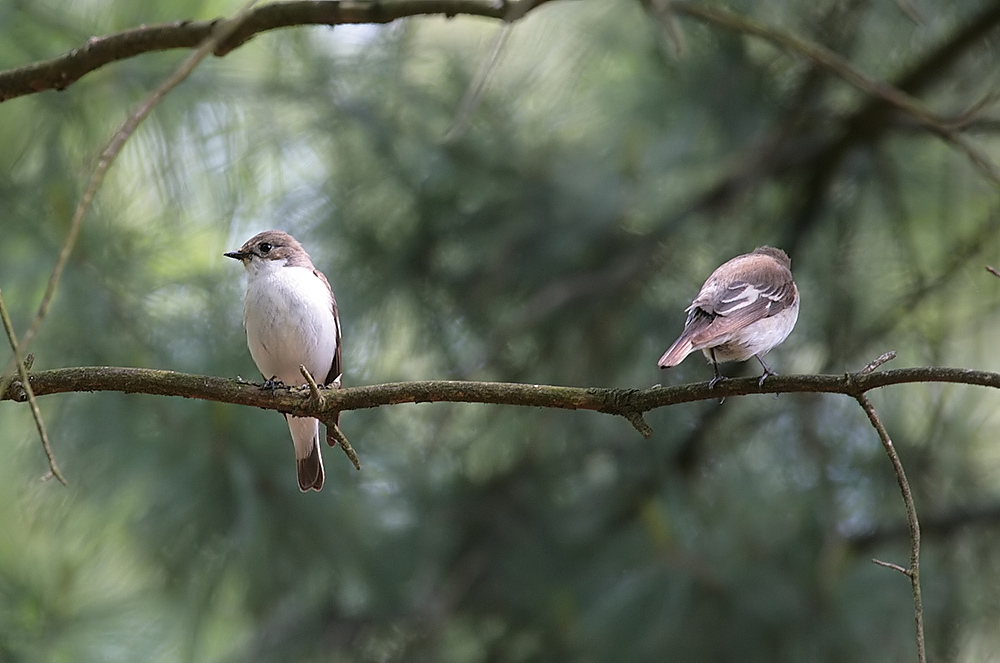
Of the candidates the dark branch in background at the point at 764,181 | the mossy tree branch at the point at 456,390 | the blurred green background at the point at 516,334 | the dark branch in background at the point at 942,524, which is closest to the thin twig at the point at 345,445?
the mossy tree branch at the point at 456,390

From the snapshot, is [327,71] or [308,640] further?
[327,71]

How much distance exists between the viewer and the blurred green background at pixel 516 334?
4000 millimetres

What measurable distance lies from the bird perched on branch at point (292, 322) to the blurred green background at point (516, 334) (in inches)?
18.0

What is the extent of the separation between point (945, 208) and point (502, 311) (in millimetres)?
1932

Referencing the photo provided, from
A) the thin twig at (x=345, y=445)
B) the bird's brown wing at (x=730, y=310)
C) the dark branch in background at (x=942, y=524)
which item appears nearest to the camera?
the thin twig at (x=345, y=445)

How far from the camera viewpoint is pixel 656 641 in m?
4.08

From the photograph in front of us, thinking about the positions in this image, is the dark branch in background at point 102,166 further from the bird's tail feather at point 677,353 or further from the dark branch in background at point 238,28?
the bird's tail feather at point 677,353

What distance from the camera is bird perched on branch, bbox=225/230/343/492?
11.1ft

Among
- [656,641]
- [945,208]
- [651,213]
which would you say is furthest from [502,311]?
[945,208]

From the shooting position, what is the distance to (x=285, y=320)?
11.1ft

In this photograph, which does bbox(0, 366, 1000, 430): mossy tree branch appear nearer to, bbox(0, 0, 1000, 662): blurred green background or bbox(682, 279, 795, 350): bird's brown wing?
bbox(682, 279, 795, 350): bird's brown wing

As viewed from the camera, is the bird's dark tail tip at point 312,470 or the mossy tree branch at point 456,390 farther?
the bird's dark tail tip at point 312,470

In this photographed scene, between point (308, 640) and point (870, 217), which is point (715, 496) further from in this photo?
point (308, 640)

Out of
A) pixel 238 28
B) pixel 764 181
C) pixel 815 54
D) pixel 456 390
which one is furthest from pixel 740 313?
pixel 764 181
